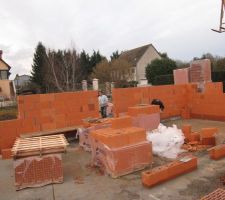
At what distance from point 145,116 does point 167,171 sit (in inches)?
176

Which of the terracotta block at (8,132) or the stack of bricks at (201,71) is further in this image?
the stack of bricks at (201,71)

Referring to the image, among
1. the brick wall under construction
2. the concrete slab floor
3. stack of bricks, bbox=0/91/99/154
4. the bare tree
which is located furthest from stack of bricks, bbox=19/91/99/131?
the bare tree

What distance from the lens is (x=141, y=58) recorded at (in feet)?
147

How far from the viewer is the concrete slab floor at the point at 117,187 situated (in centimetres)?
524

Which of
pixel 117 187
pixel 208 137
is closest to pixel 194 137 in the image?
pixel 208 137

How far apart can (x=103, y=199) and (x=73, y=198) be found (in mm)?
554

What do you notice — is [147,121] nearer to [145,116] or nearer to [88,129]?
[145,116]

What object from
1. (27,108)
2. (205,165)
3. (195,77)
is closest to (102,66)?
(195,77)

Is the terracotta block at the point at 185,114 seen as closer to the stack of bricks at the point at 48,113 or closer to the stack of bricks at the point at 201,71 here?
the stack of bricks at the point at 201,71

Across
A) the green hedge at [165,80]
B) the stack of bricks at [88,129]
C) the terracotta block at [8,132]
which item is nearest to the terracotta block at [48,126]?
the terracotta block at [8,132]

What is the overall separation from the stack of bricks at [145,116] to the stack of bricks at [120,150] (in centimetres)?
307

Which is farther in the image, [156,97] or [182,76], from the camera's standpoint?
[182,76]

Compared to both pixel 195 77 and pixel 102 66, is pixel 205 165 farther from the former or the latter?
pixel 102 66

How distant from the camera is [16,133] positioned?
31.0ft
